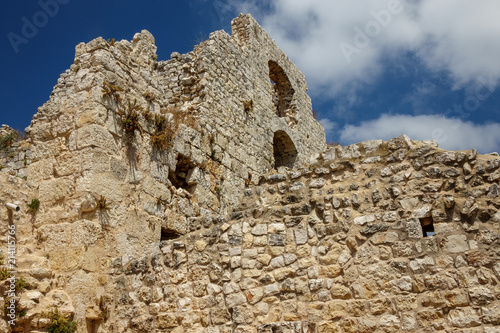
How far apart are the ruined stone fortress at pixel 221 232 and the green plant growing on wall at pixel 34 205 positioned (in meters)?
0.03

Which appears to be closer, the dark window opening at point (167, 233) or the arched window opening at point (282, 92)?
the dark window opening at point (167, 233)

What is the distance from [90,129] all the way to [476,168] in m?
4.60

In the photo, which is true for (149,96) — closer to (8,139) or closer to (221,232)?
(221,232)

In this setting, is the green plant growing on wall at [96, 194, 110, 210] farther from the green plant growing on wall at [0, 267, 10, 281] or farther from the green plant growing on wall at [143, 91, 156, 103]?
the green plant growing on wall at [143, 91, 156, 103]

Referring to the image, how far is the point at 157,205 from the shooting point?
7039 millimetres

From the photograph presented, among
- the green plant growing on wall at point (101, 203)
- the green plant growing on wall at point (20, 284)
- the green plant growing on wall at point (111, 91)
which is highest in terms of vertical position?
the green plant growing on wall at point (111, 91)

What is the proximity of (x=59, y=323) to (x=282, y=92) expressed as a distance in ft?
34.1

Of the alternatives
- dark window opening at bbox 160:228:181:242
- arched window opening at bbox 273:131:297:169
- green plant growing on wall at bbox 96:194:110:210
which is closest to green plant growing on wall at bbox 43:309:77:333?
green plant growing on wall at bbox 96:194:110:210

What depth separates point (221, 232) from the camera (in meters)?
5.52

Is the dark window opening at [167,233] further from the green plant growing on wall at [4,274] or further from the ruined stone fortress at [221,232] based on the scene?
the green plant growing on wall at [4,274]

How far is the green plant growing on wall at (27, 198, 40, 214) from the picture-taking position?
6086 millimetres

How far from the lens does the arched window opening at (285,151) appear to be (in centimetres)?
1315

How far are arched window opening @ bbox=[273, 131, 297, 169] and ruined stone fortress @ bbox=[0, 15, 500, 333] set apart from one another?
5513mm

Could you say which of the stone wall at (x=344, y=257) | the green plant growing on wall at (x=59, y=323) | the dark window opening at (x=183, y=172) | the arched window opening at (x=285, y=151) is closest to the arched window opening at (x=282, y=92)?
the arched window opening at (x=285, y=151)
